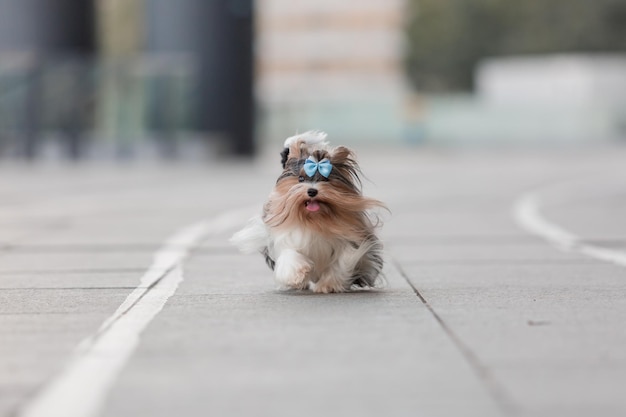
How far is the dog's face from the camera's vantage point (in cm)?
896

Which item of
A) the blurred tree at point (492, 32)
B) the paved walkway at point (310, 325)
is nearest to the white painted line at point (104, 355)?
the paved walkway at point (310, 325)

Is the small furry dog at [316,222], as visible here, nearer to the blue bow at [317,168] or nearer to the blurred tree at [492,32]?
the blue bow at [317,168]

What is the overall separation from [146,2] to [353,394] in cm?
3801

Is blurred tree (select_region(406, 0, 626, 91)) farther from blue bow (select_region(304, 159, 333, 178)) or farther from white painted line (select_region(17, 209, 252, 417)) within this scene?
blue bow (select_region(304, 159, 333, 178))

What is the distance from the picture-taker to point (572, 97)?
73625 mm

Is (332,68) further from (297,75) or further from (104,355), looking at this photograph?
(104,355)

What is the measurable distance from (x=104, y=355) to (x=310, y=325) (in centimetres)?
144

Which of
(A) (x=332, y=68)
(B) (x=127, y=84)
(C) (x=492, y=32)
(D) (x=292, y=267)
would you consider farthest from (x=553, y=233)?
(C) (x=492, y=32)

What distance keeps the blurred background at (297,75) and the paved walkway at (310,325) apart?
22403 millimetres

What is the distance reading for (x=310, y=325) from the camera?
8039mm

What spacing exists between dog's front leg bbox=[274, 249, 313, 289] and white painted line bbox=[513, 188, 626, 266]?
13.0 feet

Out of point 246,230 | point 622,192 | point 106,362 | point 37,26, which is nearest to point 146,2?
point 37,26

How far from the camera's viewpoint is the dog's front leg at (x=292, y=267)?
9219mm

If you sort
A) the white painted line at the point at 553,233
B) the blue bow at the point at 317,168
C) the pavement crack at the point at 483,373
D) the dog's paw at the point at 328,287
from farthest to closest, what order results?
the white painted line at the point at 553,233 → the dog's paw at the point at 328,287 → the blue bow at the point at 317,168 → the pavement crack at the point at 483,373
